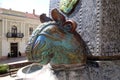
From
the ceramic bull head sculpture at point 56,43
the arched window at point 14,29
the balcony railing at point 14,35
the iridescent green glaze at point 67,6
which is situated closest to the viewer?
the ceramic bull head sculpture at point 56,43

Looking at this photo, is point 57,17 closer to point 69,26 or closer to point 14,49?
point 69,26

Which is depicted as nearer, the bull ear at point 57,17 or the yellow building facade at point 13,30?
the bull ear at point 57,17

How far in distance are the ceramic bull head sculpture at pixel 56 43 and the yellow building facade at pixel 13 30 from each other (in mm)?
9614

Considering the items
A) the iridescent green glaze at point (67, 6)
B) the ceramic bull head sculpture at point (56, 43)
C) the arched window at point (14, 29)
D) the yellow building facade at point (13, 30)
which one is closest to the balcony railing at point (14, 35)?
the yellow building facade at point (13, 30)

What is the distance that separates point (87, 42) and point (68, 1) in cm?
17

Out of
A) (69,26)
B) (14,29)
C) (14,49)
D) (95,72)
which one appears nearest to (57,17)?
(69,26)

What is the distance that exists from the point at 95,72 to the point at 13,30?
1059 cm

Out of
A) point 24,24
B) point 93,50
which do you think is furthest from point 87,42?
point 24,24

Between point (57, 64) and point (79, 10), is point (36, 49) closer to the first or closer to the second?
point (57, 64)

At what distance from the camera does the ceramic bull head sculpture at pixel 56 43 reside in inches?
24.8

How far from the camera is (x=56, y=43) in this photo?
0.65 metres

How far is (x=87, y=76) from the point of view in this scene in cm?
73

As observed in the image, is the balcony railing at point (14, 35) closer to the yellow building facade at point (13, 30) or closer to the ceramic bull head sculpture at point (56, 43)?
the yellow building facade at point (13, 30)

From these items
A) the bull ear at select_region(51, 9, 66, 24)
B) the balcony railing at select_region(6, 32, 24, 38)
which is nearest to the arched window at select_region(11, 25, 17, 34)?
the balcony railing at select_region(6, 32, 24, 38)
